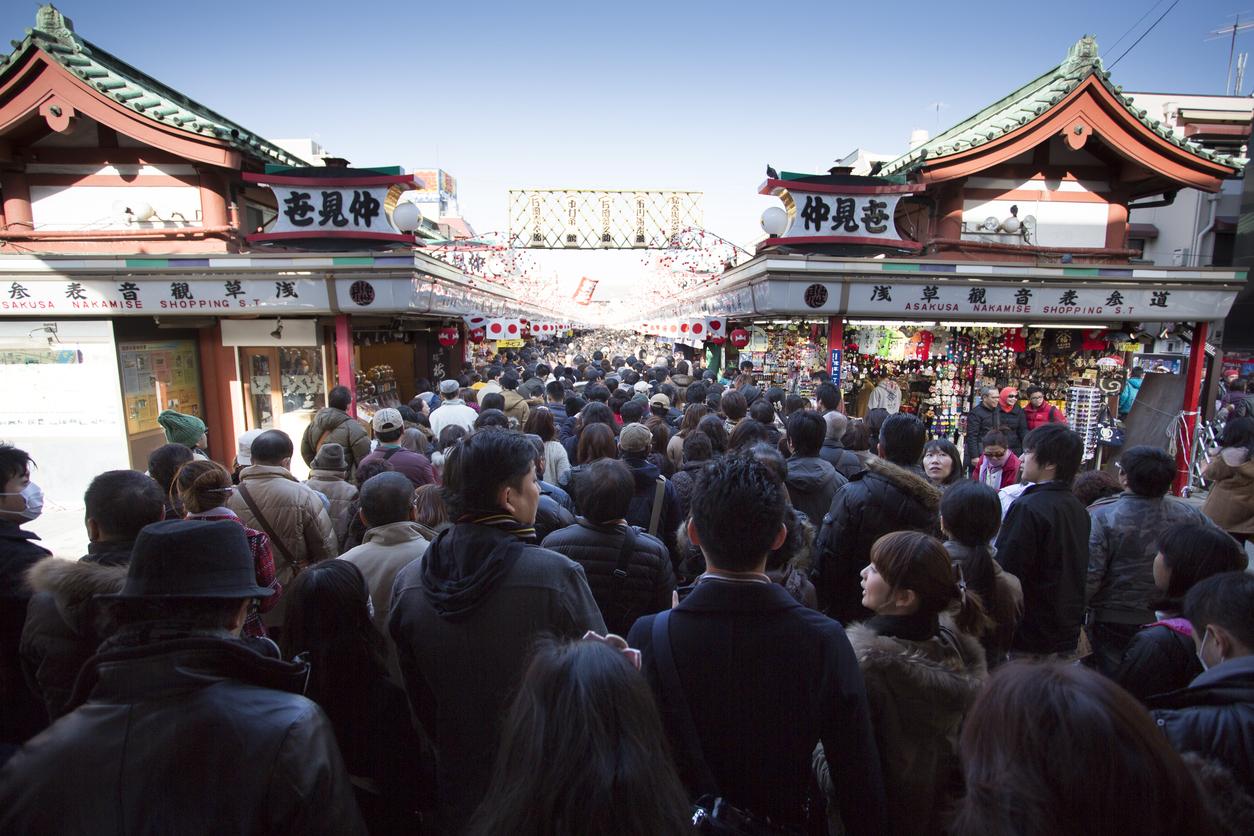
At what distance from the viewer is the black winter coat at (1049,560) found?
3.34m

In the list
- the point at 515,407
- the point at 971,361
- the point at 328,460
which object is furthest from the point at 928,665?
the point at 971,361

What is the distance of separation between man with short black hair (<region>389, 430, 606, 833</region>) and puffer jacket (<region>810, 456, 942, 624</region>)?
1885 millimetres

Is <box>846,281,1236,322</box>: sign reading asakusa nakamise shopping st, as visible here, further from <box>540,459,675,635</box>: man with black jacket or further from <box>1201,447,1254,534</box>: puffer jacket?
<box>540,459,675,635</box>: man with black jacket

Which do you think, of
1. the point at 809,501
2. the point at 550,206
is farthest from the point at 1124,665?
the point at 550,206

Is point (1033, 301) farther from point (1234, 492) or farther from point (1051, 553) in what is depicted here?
point (1051, 553)

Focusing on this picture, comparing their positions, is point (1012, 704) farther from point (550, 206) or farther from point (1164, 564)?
point (550, 206)

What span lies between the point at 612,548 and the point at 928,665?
4.82ft

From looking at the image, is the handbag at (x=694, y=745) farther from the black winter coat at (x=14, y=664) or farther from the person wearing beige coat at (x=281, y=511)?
the person wearing beige coat at (x=281, y=511)

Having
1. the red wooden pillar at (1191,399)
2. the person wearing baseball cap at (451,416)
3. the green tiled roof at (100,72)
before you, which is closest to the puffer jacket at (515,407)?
the person wearing baseball cap at (451,416)

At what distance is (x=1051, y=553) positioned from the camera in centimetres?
334

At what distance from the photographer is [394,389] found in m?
12.8

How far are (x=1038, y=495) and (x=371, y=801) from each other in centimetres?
373

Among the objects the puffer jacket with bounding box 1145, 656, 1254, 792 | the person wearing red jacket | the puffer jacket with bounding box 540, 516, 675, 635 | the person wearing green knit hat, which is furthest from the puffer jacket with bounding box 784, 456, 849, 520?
the person wearing red jacket

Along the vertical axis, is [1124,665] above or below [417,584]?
below
